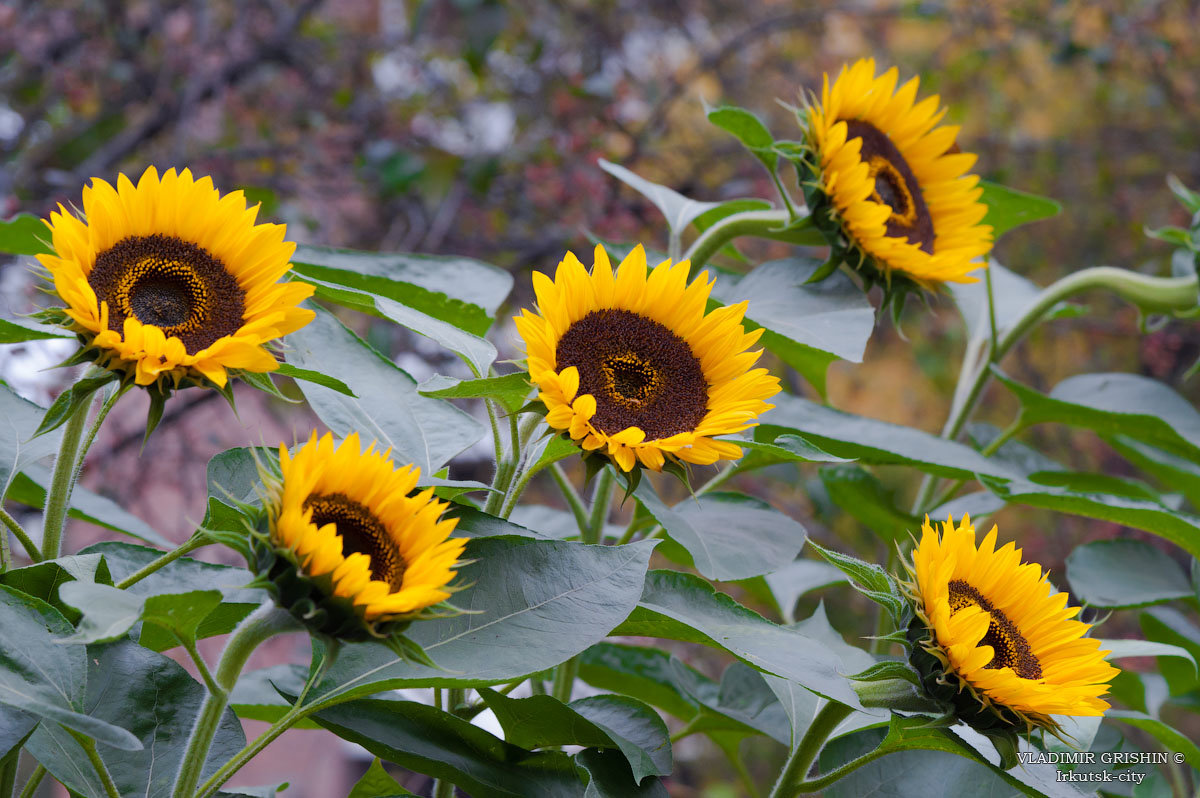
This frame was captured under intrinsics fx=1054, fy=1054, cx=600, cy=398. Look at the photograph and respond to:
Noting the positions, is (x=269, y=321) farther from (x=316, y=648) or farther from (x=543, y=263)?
(x=543, y=263)

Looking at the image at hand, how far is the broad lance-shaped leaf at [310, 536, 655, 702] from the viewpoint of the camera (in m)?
0.63

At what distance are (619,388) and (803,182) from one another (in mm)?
365

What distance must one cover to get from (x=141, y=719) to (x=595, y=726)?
11.7 inches

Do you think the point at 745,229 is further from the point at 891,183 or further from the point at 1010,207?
the point at 1010,207

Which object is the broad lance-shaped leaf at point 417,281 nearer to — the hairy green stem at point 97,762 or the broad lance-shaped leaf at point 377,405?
the broad lance-shaped leaf at point 377,405

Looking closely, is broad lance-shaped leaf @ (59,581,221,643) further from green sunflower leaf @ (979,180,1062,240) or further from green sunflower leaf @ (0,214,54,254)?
green sunflower leaf @ (979,180,1062,240)

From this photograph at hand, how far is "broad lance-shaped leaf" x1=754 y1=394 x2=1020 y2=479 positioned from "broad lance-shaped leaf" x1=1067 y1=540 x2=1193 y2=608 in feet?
0.92

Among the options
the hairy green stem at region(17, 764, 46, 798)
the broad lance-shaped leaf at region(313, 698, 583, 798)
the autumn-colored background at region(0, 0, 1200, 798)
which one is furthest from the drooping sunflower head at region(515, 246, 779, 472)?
the autumn-colored background at region(0, 0, 1200, 798)

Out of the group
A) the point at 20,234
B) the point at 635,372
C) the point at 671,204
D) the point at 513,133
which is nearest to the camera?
the point at 635,372

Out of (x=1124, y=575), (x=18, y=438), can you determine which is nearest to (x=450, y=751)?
(x=18, y=438)

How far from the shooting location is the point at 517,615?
0.66 m

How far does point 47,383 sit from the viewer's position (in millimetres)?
2344

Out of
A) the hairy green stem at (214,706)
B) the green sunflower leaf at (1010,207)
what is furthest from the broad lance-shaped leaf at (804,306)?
the hairy green stem at (214,706)

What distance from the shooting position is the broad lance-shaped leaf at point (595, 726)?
0.71 m
